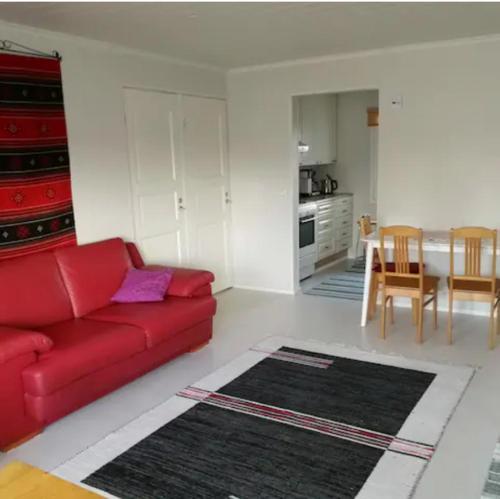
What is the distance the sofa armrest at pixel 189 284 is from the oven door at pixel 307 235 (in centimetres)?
213

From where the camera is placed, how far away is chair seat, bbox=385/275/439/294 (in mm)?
4125

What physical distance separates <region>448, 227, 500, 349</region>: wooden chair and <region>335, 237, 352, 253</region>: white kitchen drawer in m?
2.88

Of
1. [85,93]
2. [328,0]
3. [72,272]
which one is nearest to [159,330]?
[72,272]

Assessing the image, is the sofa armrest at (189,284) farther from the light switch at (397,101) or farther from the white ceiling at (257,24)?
the light switch at (397,101)

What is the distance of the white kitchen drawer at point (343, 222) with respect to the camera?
22.7ft

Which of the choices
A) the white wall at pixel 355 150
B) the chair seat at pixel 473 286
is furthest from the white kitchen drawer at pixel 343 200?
the chair seat at pixel 473 286

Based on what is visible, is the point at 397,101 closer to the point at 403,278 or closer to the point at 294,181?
the point at 294,181

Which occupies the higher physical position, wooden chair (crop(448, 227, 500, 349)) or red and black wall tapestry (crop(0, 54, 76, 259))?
red and black wall tapestry (crop(0, 54, 76, 259))

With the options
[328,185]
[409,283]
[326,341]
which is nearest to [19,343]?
[326,341]

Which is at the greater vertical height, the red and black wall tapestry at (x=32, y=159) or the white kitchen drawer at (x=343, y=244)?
the red and black wall tapestry at (x=32, y=159)

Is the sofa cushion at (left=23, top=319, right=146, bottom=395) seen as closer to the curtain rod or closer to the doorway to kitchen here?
the curtain rod

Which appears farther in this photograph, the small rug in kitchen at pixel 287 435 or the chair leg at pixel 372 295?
the chair leg at pixel 372 295

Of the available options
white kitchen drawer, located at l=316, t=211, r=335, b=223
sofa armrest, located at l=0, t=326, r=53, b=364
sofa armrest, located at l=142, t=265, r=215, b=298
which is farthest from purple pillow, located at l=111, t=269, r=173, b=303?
white kitchen drawer, located at l=316, t=211, r=335, b=223

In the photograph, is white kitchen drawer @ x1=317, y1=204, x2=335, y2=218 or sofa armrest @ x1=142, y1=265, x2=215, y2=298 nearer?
sofa armrest @ x1=142, y1=265, x2=215, y2=298
